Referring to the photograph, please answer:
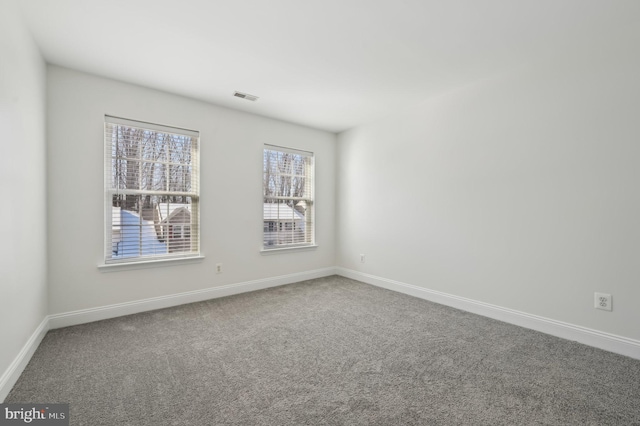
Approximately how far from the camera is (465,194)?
3.29 m

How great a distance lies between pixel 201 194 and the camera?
3.60 meters

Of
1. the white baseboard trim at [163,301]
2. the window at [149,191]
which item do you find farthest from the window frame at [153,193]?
the white baseboard trim at [163,301]

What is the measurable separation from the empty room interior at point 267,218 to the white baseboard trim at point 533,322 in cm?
2

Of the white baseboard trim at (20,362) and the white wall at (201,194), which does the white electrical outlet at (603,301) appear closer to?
the white wall at (201,194)

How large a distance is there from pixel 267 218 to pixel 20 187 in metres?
2.60

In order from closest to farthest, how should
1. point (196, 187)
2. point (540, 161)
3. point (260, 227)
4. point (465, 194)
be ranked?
point (540, 161)
point (465, 194)
point (196, 187)
point (260, 227)

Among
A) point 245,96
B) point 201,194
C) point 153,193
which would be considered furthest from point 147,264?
point 245,96

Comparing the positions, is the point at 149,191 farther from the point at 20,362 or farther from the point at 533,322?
the point at 533,322

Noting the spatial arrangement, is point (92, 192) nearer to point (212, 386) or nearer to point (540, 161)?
point (212, 386)

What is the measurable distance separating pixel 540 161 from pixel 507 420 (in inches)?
87.4

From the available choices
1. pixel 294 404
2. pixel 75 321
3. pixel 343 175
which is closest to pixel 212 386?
pixel 294 404

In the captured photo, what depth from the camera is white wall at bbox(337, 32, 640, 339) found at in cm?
228

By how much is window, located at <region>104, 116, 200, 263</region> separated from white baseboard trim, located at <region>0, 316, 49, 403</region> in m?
0.79

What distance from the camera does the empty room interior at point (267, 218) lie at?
1.83 metres
